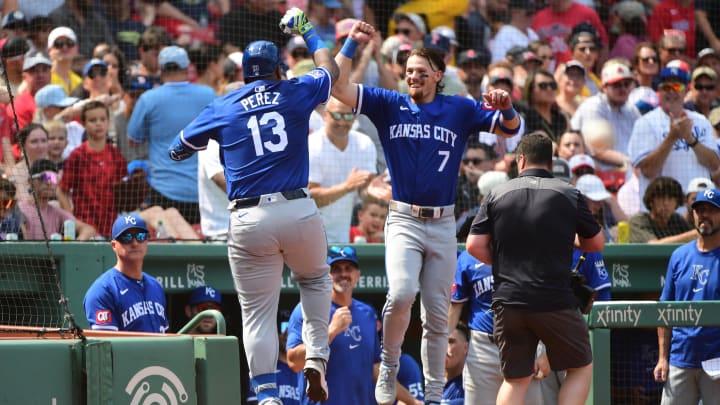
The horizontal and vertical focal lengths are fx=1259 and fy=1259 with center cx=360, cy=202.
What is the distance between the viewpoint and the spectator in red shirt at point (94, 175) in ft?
33.4

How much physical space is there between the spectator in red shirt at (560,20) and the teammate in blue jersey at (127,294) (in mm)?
7177

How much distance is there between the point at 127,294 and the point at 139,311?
14 centimetres

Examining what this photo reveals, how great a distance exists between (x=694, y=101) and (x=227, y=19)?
486 centimetres

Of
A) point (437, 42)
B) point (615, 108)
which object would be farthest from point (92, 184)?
point (615, 108)

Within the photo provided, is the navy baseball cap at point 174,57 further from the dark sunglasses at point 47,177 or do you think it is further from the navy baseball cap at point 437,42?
the navy baseball cap at point 437,42

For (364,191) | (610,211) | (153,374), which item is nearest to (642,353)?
(610,211)

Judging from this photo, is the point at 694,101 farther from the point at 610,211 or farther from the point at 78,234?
the point at 78,234

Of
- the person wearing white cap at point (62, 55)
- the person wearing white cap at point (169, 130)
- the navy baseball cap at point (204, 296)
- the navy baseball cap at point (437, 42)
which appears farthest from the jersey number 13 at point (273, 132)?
→ the navy baseball cap at point (437, 42)

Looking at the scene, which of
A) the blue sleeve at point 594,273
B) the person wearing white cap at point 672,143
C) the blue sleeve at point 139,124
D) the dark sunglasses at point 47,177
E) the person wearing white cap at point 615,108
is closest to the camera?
the blue sleeve at point 594,273

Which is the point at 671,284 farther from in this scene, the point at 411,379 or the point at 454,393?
the point at 411,379

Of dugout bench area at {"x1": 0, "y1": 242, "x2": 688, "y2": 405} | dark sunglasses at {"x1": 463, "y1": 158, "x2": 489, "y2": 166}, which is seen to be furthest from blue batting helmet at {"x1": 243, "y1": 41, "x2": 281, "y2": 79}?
dark sunglasses at {"x1": 463, "y1": 158, "x2": 489, "y2": 166}

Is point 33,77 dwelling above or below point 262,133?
above

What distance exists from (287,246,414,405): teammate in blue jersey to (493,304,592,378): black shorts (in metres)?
2.01

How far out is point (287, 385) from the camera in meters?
9.70
